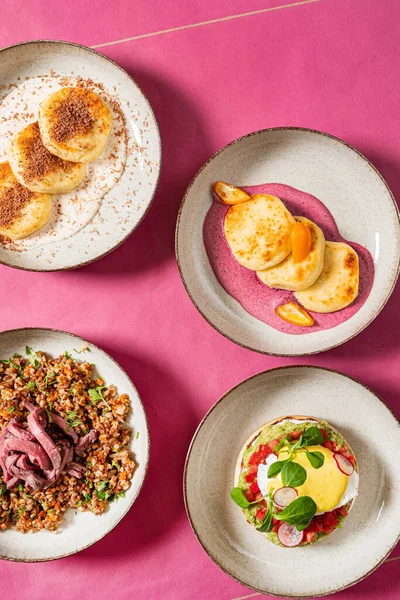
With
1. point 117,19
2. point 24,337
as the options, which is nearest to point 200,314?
point 24,337

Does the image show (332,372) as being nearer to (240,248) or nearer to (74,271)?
(240,248)

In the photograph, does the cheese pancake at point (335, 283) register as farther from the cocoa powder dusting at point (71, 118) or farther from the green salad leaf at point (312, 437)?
the cocoa powder dusting at point (71, 118)

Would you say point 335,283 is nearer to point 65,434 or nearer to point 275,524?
point 275,524

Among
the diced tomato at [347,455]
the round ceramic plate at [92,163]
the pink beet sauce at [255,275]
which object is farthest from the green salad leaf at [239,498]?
the round ceramic plate at [92,163]

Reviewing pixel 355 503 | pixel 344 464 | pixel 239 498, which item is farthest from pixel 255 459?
pixel 355 503

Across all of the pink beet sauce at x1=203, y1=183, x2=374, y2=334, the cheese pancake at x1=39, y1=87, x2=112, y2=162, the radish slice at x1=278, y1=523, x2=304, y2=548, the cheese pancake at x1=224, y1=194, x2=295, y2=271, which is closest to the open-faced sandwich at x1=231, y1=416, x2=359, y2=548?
the radish slice at x1=278, y1=523, x2=304, y2=548

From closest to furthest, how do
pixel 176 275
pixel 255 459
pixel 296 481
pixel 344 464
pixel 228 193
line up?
pixel 296 481 → pixel 344 464 → pixel 255 459 → pixel 228 193 → pixel 176 275

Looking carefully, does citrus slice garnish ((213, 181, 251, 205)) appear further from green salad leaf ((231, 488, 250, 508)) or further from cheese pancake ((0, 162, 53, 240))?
green salad leaf ((231, 488, 250, 508))
